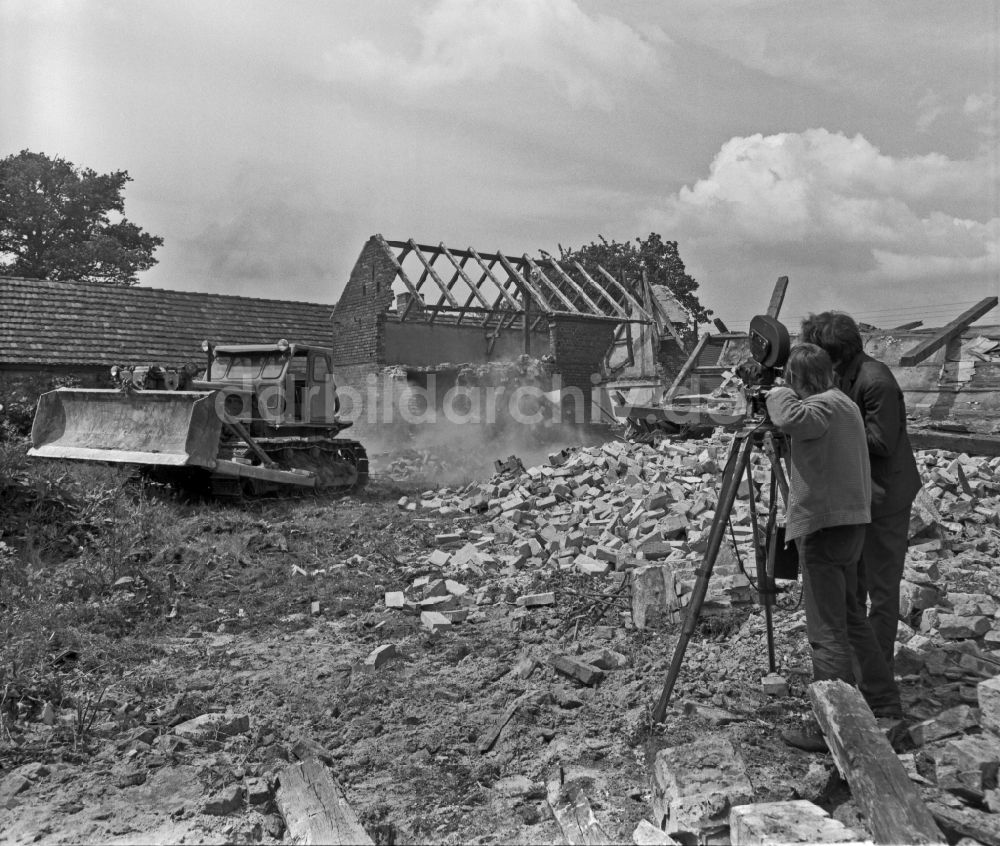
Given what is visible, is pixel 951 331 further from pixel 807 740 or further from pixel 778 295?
pixel 807 740

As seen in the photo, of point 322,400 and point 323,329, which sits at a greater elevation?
point 323,329

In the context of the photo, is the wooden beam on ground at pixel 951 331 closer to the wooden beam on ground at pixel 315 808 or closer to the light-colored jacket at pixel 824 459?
the light-colored jacket at pixel 824 459

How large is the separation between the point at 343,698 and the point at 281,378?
8.05m

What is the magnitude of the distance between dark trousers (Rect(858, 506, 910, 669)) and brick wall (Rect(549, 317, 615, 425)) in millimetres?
15995

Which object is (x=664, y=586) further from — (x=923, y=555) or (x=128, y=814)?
(x=128, y=814)

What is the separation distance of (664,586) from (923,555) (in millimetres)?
2355

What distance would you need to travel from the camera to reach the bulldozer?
1077 centimetres

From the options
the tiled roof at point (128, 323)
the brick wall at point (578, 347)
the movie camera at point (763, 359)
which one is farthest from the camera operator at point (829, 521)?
the tiled roof at point (128, 323)

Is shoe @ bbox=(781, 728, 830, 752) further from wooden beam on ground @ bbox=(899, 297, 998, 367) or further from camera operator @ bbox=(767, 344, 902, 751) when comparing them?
wooden beam on ground @ bbox=(899, 297, 998, 367)

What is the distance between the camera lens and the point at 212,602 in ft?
22.6


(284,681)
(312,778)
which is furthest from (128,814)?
(284,681)

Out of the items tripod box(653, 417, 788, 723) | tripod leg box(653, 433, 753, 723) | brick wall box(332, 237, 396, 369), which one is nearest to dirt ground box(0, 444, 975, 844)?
tripod leg box(653, 433, 753, 723)

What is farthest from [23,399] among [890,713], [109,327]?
[890,713]

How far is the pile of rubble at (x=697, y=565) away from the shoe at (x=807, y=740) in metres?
0.34
